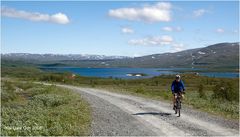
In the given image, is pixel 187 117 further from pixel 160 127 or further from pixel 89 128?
pixel 89 128

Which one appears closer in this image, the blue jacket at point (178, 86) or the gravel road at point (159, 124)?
the gravel road at point (159, 124)

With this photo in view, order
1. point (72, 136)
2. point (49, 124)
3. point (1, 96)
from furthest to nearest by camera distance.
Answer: point (1, 96) → point (49, 124) → point (72, 136)

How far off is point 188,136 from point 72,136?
459 centimetres

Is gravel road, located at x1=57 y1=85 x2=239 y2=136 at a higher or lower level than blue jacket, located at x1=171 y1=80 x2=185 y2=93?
lower

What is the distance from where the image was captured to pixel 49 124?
17.1 meters

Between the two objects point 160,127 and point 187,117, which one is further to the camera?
point 187,117

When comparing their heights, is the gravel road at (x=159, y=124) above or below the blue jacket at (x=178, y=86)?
below

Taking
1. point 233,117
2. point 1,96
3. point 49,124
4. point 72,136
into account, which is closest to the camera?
point 72,136

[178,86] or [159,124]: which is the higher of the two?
[178,86]

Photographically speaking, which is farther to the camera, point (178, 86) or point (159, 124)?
point (178, 86)

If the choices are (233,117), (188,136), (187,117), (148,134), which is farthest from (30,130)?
(233,117)

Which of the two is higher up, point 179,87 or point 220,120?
point 179,87

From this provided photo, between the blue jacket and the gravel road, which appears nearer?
the gravel road

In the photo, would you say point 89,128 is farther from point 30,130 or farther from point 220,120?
point 220,120
